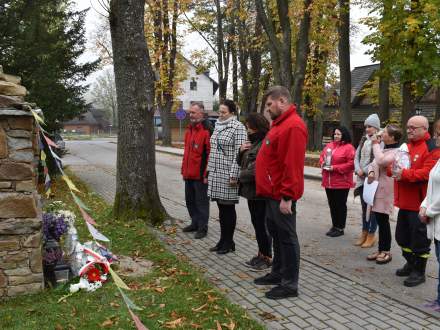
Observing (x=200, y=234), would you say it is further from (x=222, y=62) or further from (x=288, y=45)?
(x=222, y=62)

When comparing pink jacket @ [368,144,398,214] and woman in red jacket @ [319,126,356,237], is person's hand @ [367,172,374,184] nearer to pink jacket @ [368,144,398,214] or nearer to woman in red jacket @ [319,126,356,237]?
pink jacket @ [368,144,398,214]

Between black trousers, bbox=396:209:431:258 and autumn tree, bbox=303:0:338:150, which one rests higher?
autumn tree, bbox=303:0:338:150

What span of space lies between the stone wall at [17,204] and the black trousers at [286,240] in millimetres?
2368

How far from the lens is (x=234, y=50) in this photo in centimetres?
2809

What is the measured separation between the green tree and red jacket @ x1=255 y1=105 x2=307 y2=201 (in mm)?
7911

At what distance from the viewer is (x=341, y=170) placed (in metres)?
7.01

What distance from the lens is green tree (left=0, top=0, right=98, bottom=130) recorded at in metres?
10.4

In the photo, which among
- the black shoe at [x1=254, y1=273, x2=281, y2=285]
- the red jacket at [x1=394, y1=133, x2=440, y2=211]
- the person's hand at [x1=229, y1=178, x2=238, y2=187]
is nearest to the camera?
the red jacket at [x1=394, y1=133, x2=440, y2=211]

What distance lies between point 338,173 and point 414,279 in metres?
2.38

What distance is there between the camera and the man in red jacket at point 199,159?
21.8 ft

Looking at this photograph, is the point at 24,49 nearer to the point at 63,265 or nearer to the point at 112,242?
the point at 112,242

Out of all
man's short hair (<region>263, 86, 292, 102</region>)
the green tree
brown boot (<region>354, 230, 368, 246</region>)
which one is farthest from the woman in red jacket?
the green tree

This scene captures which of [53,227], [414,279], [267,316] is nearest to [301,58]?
[414,279]

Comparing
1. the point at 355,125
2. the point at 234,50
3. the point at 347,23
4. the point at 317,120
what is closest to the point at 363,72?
the point at 355,125
